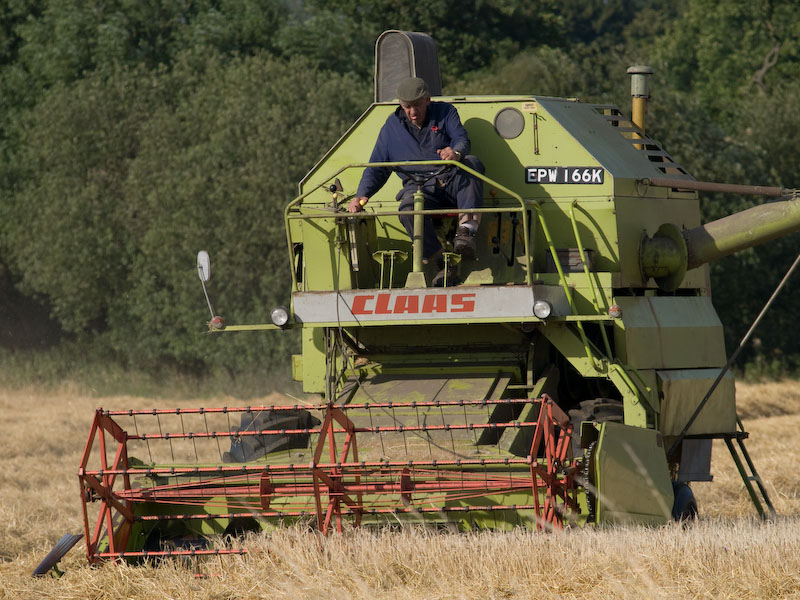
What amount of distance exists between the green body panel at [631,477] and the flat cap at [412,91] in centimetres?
268

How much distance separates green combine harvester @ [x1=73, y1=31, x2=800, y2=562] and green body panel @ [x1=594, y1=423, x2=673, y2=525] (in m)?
0.02

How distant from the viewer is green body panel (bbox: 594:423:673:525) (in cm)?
821

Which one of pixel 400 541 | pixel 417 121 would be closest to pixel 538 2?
pixel 417 121

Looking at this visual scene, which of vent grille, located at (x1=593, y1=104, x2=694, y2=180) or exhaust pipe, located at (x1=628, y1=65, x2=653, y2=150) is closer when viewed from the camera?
vent grille, located at (x1=593, y1=104, x2=694, y2=180)

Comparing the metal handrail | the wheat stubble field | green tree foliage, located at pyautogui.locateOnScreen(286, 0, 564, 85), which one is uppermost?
green tree foliage, located at pyautogui.locateOnScreen(286, 0, 564, 85)

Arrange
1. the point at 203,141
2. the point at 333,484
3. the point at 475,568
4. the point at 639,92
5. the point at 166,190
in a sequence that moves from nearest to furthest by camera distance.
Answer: the point at 475,568 < the point at 333,484 < the point at 639,92 < the point at 166,190 < the point at 203,141

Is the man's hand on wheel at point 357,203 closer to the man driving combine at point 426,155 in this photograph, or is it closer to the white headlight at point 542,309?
the man driving combine at point 426,155

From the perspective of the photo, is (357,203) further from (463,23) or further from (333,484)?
(463,23)

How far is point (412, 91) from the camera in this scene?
9625 mm

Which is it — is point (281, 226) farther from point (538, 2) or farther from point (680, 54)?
point (680, 54)

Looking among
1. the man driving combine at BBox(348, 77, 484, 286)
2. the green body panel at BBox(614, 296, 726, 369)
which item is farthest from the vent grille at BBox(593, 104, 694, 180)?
the man driving combine at BBox(348, 77, 484, 286)

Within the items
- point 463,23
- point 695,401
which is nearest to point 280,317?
point 695,401

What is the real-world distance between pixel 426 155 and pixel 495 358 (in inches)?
57.4

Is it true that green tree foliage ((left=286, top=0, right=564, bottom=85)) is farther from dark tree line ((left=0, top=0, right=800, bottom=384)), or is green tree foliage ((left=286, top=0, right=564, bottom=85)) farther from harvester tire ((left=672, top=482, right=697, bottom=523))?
harvester tire ((left=672, top=482, right=697, bottom=523))
